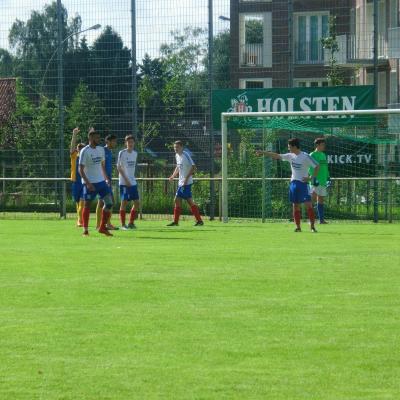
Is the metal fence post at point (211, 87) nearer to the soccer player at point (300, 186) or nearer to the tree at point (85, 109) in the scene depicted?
the tree at point (85, 109)

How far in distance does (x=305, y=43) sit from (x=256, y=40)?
4.59 meters

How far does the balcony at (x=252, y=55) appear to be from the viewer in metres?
29.1

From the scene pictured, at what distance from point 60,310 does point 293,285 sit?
3004 millimetres

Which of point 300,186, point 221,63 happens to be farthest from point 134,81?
point 300,186

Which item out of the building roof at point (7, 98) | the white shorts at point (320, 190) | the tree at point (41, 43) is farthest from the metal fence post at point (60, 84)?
the white shorts at point (320, 190)

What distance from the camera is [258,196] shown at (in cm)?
2797

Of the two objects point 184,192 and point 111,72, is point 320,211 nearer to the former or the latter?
point 184,192

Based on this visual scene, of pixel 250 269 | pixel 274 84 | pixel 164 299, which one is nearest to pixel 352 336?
pixel 164 299

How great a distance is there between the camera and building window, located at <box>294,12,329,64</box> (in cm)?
3394

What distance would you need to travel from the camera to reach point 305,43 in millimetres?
34750

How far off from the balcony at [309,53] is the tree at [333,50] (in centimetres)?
26

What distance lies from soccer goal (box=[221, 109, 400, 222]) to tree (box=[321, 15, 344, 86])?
19.0 feet

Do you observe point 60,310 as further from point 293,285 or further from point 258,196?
point 258,196

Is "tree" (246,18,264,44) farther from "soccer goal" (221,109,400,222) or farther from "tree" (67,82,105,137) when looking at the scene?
"tree" (67,82,105,137)
